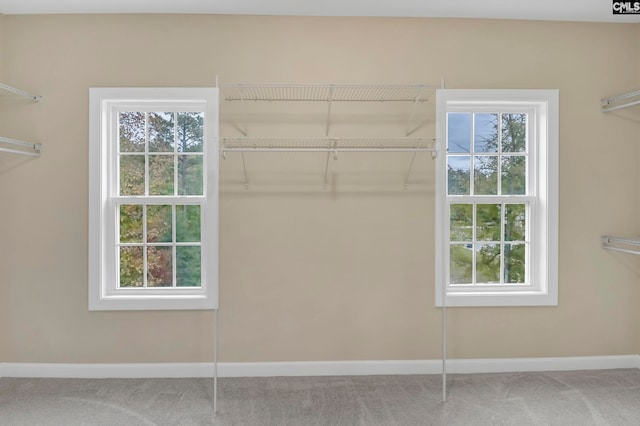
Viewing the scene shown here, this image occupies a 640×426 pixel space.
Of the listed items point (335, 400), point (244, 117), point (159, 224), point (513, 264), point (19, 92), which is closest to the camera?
point (335, 400)

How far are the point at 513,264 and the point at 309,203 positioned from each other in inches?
→ 62.5

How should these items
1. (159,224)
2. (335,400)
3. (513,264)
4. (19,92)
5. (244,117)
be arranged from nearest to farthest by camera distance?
1. (335,400)
2. (19,92)
3. (244,117)
4. (159,224)
5. (513,264)

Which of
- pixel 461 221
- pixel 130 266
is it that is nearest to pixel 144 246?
pixel 130 266

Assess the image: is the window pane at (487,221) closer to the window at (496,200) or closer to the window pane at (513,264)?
the window at (496,200)

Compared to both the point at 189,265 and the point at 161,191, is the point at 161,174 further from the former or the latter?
→ the point at 189,265

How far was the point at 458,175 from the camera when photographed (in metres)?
2.94

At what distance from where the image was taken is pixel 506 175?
116 inches

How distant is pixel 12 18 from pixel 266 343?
2.84 meters

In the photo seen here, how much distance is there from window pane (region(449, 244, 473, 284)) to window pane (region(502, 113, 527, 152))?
792 mm

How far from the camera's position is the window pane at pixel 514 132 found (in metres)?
2.94

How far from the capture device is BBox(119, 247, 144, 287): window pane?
2.87m

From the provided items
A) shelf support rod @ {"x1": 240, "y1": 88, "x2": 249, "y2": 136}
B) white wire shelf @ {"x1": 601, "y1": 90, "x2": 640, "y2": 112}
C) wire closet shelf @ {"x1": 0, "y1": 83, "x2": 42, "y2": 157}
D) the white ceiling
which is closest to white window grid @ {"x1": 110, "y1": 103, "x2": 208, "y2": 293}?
shelf support rod @ {"x1": 240, "y1": 88, "x2": 249, "y2": 136}

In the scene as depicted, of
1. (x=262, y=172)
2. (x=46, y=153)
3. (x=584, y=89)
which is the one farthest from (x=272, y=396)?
(x=584, y=89)

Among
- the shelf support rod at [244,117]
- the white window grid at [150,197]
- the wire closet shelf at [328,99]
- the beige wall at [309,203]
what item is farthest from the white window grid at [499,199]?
the white window grid at [150,197]
